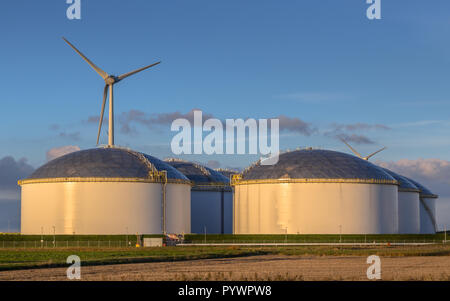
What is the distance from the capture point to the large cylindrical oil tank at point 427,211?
493 feet

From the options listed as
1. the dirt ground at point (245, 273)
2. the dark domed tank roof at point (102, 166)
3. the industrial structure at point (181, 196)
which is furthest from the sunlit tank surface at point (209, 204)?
the dirt ground at point (245, 273)

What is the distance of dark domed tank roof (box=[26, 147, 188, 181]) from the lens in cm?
10600

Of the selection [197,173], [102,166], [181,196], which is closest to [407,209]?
[197,173]

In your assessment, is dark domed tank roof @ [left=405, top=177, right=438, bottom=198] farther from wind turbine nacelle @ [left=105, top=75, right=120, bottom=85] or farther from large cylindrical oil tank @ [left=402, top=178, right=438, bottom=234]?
wind turbine nacelle @ [left=105, top=75, right=120, bottom=85]

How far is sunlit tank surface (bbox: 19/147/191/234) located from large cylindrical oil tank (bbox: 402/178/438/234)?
6087 centimetres

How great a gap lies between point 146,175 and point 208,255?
4106 cm

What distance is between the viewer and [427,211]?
152 meters

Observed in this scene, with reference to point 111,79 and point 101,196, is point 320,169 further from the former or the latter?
point 111,79

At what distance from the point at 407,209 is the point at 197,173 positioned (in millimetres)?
37554

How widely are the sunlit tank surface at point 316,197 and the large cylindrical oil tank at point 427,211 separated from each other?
132 ft
